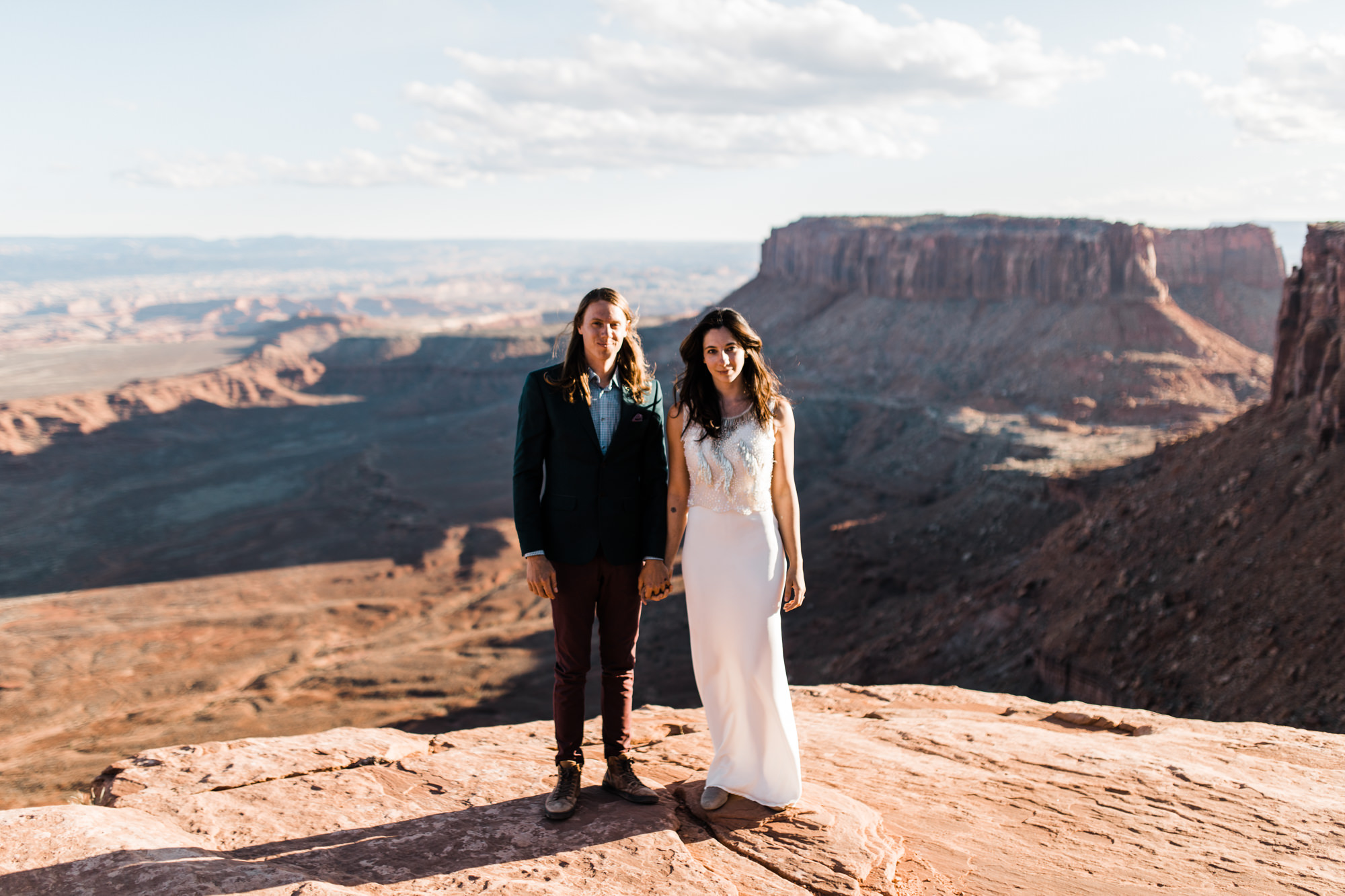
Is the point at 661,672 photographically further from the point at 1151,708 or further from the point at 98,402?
the point at 98,402

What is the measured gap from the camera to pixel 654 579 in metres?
4.07

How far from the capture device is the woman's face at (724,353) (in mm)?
3926

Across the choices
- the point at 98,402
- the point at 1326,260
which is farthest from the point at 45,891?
the point at 98,402

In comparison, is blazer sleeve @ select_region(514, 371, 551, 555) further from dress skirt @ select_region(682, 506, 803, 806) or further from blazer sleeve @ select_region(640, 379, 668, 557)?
dress skirt @ select_region(682, 506, 803, 806)

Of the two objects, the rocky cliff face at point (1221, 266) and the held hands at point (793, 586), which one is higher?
the rocky cliff face at point (1221, 266)

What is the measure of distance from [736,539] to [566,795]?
5.22 feet

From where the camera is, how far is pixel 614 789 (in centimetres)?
424

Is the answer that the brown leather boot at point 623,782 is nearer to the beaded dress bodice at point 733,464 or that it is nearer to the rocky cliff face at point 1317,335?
the beaded dress bodice at point 733,464

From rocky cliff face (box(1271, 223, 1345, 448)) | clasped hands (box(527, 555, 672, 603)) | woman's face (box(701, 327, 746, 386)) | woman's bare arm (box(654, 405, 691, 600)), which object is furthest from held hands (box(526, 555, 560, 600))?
rocky cliff face (box(1271, 223, 1345, 448))

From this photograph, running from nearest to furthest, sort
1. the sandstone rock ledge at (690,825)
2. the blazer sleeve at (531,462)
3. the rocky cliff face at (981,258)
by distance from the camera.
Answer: the sandstone rock ledge at (690,825) → the blazer sleeve at (531,462) → the rocky cliff face at (981,258)

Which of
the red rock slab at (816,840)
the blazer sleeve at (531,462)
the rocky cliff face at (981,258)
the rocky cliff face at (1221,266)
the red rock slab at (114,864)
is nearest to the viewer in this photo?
the red rock slab at (114,864)

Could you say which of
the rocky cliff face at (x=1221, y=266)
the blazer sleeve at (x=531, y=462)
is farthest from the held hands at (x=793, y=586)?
the rocky cliff face at (x=1221, y=266)

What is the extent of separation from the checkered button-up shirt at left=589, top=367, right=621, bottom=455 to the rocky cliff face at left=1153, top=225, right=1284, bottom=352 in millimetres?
63763

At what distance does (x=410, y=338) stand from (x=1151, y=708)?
9518 cm
